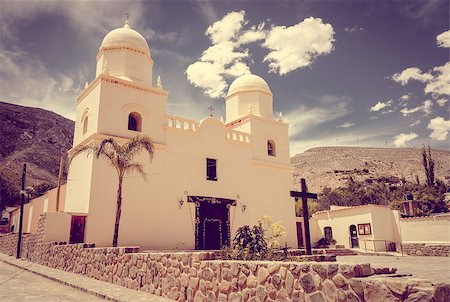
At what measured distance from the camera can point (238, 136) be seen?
22.5 meters

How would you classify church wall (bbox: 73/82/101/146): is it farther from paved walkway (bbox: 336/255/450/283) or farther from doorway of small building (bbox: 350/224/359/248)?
doorway of small building (bbox: 350/224/359/248)

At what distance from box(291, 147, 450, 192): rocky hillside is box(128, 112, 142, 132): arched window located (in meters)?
50.9

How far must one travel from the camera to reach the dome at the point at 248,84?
24.8m

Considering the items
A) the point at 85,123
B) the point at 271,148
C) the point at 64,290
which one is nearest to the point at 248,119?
the point at 271,148

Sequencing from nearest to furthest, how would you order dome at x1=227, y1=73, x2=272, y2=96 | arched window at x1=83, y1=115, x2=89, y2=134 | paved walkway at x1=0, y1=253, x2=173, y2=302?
paved walkway at x1=0, y1=253, x2=173, y2=302 → arched window at x1=83, y1=115, x2=89, y2=134 → dome at x1=227, y1=73, x2=272, y2=96

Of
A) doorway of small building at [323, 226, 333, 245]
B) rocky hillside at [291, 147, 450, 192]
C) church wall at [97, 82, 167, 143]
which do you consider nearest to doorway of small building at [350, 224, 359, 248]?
doorway of small building at [323, 226, 333, 245]

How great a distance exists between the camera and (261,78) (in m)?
25.7

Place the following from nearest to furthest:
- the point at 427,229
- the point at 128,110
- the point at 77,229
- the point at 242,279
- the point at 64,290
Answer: the point at 242,279 < the point at 64,290 < the point at 77,229 < the point at 128,110 < the point at 427,229

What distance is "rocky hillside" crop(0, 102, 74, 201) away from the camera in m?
57.7

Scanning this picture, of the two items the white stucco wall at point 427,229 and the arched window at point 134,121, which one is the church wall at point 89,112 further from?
the white stucco wall at point 427,229

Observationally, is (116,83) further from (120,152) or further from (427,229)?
(427,229)

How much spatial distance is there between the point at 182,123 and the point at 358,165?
62.8m

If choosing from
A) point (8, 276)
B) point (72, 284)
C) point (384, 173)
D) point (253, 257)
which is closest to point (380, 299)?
point (253, 257)

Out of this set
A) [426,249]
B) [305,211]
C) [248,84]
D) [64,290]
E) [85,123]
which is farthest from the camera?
[248,84]
